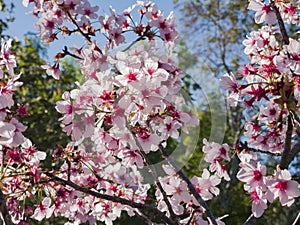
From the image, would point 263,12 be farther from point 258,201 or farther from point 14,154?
point 14,154

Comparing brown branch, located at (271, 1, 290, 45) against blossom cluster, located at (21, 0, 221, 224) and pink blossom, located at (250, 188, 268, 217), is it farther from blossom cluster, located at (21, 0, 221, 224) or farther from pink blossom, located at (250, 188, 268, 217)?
pink blossom, located at (250, 188, 268, 217)

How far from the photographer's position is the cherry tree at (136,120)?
1626 millimetres

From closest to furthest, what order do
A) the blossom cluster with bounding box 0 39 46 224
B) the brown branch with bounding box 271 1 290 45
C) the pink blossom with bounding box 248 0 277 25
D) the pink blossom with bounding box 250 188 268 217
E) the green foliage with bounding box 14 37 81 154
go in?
1. the blossom cluster with bounding box 0 39 46 224
2. the pink blossom with bounding box 250 188 268 217
3. the brown branch with bounding box 271 1 290 45
4. the pink blossom with bounding box 248 0 277 25
5. the green foliage with bounding box 14 37 81 154

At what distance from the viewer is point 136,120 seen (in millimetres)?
1787

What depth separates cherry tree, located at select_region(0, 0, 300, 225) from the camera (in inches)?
64.0

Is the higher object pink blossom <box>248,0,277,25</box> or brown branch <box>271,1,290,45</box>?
pink blossom <box>248,0,277,25</box>

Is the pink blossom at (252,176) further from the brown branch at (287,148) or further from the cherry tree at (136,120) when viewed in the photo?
the brown branch at (287,148)

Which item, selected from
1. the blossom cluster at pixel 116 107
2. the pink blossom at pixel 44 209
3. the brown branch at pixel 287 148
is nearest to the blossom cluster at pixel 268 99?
the brown branch at pixel 287 148

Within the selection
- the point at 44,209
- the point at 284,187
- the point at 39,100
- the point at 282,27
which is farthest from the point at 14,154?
the point at 39,100

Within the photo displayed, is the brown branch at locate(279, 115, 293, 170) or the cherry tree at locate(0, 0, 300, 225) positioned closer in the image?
the cherry tree at locate(0, 0, 300, 225)

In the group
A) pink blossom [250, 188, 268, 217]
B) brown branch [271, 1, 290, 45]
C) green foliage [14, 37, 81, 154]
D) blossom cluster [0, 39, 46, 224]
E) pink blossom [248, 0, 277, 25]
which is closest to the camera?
blossom cluster [0, 39, 46, 224]

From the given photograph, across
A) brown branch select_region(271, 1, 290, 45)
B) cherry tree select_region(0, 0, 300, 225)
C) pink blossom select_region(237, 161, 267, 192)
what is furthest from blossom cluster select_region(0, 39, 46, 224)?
brown branch select_region(271, 1, 290, 45)

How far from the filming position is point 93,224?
8.54 feet

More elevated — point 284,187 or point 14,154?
point 14,154
